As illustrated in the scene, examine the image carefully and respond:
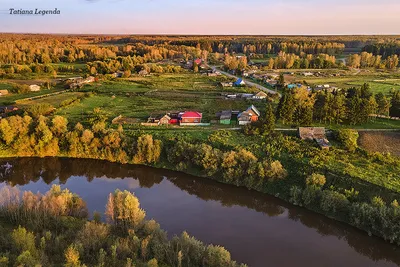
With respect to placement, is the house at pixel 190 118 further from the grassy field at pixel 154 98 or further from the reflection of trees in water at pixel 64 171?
the reflection of trees in water at pixel 64 171

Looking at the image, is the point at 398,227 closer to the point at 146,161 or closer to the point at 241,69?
the point at 146,161

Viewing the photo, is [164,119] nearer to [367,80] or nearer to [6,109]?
[6,109]

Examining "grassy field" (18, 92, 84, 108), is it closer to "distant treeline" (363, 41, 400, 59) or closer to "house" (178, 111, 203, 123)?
"house" (178, 111, 203, 123)

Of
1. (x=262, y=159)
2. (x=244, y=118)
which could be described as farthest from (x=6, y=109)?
(x=262, y=159)

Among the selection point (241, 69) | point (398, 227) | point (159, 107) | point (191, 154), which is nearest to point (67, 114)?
point (159, 107)

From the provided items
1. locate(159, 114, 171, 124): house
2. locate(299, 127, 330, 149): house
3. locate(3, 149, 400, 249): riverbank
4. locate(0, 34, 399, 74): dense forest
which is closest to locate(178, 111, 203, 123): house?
locate(159, 114, 171, 124): house

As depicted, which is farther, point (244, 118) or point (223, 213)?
point (244, 118)

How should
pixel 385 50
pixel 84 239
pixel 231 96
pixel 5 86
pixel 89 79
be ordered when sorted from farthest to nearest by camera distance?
pixel 385 50 → pixel 89 79 → pixel 5 86 → pixel 231 96 → pixel 84 239

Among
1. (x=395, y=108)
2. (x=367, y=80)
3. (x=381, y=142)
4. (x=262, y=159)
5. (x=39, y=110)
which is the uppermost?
(x=367, y=80)
